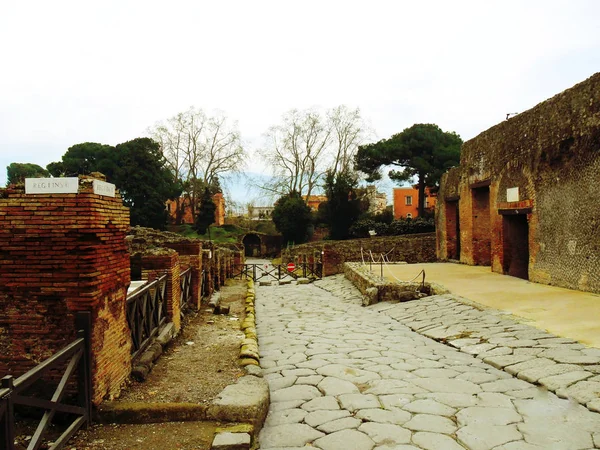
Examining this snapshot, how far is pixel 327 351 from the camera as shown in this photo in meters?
6.66

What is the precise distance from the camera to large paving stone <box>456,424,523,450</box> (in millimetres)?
3527

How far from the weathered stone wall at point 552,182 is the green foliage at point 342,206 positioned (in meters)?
18.6

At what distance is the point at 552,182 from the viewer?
35.8 ft

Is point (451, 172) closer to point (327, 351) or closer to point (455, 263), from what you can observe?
point (455, 263)

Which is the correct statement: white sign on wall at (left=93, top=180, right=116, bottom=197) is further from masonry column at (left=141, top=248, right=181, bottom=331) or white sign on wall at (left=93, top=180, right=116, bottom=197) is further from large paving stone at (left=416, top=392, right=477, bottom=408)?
large paving stone at (left=416, top=392, right=477, bottom=408)

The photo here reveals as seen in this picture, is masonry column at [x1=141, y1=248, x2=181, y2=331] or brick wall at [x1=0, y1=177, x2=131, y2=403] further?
masonry column at [x1=141, y1=248, x2=181, y2=331]

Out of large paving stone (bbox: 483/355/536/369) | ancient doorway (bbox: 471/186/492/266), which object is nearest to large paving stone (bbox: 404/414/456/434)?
large paving stone (bbox: 483/355/536/369)

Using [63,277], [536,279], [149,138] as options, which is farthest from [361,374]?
[149,138]

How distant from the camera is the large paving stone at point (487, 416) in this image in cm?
394

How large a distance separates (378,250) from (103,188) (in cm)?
1929

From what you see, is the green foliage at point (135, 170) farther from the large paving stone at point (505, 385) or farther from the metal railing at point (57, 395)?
the large paving stone at point (505, 385)

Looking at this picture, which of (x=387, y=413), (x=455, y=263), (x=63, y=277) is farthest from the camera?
(x=455, y=263)

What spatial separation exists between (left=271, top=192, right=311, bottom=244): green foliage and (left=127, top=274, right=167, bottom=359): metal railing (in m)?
31.7

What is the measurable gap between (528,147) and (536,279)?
3437mm
